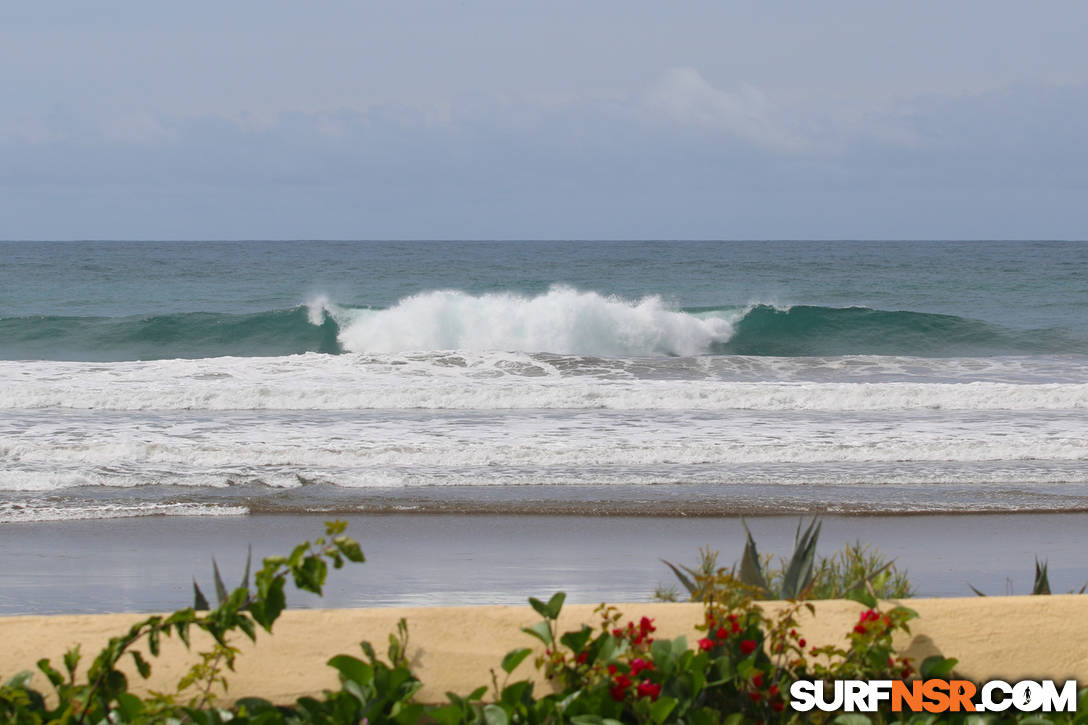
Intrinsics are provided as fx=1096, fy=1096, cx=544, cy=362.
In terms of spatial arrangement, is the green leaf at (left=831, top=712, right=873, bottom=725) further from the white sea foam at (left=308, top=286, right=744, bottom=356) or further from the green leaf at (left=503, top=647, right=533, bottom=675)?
the white sea foam at (left=308, top=286, right=744, bottom=356)

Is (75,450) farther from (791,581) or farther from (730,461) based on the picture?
(791,581)

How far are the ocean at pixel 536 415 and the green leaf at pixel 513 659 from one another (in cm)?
507

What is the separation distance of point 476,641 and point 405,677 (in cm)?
26

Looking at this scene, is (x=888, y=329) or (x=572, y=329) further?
(x=888, y=329)

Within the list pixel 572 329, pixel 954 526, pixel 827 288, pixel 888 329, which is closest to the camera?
pixel 954 526

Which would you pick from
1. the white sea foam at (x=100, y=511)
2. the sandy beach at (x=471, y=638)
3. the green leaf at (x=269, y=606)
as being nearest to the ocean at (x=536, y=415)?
the white sea foam at (x=100, y=511)

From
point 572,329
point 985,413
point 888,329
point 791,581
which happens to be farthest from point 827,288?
point 791,581

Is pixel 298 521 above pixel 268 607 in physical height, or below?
below

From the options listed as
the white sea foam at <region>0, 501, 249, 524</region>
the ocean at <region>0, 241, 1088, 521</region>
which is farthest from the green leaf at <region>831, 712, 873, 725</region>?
the white sea foam at <region>0, 501, 249, 524</region>

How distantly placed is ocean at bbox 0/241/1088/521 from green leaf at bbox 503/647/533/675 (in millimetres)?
5069

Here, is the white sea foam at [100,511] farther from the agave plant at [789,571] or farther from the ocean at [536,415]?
the agave plant at [789,571]

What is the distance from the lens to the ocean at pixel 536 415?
8.41 meters

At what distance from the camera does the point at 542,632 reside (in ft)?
9.14

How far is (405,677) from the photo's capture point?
265 centimetres
